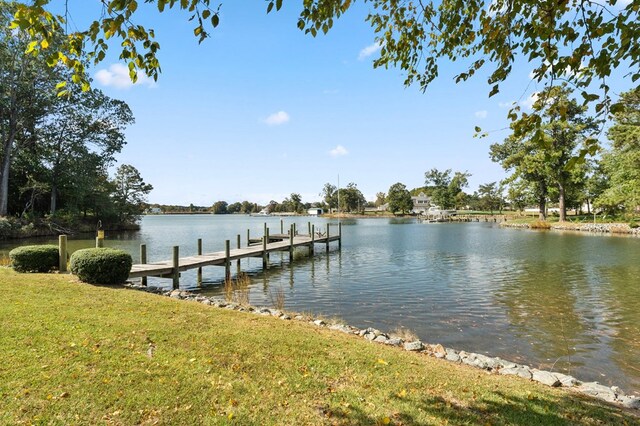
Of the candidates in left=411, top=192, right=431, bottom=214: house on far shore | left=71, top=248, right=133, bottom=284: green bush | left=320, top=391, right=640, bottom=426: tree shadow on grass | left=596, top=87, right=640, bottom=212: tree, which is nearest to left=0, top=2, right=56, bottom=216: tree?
left=71, top=248, right=133, bottom=284: green bush

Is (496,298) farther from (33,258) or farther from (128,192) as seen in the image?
(128,192)

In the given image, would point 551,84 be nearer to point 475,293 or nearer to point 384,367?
point 384,367

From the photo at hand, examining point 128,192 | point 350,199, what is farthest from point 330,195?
point 128,192

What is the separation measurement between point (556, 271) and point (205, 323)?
1933cm

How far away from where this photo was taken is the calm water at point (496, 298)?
9227 mm

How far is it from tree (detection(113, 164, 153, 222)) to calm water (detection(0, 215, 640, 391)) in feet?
107

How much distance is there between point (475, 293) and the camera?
15.4 meters

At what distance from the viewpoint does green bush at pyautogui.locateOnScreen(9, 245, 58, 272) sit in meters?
12.5

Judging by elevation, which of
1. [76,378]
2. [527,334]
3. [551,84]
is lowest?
[527,334]

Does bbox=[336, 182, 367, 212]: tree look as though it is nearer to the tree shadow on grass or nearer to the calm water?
the calm water

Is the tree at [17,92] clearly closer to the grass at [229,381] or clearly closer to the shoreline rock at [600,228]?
the grass at [229,381]

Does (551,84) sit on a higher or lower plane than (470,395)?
higher

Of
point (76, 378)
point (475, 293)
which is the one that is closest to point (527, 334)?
point (475, 293)

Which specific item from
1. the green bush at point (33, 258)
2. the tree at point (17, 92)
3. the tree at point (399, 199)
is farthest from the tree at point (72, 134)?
the tree at point (399, 199)
